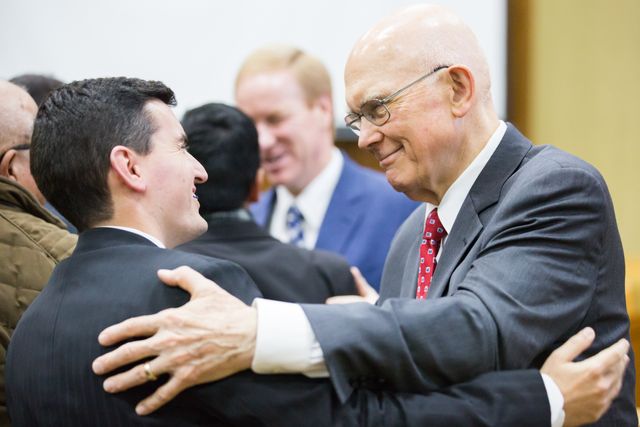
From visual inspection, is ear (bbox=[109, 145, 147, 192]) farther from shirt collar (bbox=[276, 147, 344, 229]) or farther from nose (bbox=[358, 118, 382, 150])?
shirt collar (bbox=[276, 147, 344, 229])

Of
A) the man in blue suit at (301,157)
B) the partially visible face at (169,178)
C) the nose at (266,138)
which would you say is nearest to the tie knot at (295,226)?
the man in blue suit at (301,157)

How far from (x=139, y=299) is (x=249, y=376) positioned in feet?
0.76

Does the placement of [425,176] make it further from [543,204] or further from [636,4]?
[636,4]

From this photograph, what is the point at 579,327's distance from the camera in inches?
76.0

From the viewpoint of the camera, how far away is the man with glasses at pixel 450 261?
1720 millimetres

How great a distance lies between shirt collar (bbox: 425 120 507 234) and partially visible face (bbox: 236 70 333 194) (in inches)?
72.3

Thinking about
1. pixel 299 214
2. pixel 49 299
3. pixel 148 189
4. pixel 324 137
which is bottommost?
pixel 299 214

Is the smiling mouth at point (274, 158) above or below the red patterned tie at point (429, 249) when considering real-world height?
below

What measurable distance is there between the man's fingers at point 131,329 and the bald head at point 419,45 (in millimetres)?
816

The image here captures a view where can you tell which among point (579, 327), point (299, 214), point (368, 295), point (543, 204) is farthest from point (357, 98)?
point (299, 214)

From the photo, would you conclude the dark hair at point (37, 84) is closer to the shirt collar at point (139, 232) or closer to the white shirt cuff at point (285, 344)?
the shirt collar at point (139, 232)

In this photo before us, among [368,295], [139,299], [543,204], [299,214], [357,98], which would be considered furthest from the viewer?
[299,214]

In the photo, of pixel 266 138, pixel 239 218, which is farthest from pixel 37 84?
pixel 266 138

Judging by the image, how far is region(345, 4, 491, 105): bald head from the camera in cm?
214
